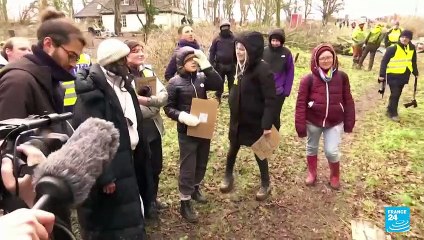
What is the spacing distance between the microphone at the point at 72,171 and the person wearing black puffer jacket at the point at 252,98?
297 cm

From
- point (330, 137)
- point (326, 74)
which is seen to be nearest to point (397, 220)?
point (330, 137)

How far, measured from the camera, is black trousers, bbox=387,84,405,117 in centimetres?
725

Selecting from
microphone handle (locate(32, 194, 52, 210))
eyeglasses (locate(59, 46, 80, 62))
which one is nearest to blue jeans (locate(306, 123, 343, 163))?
eyeglasses (locate(59, 46, 80, 62))

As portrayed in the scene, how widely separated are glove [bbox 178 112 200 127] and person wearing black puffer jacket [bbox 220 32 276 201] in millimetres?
669

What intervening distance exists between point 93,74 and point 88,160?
1665 mm

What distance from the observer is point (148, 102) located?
3.45 meters

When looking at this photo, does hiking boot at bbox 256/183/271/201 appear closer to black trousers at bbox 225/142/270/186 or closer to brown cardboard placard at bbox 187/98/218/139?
black trousers at bbox 225/142/270/186

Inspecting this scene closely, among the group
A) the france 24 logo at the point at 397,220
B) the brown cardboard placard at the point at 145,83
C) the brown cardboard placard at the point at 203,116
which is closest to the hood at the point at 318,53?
the brown cardboard placard at the point at 203,116

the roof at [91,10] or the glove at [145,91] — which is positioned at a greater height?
the roof at [91,10]

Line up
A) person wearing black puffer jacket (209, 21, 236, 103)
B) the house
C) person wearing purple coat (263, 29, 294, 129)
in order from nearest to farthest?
person wearing purple coat (263, 29, 294, 129)
person wearing black puffer jacket (209, 21, 236, 103)
the house

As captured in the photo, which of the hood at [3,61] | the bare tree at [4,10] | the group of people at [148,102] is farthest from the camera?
the bare tree at [4,10]

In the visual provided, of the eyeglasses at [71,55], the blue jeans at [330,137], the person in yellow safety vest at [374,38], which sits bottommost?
the blue jeans at [330,137]

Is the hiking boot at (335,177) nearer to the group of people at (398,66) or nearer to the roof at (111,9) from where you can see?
the group of people at (398,66)

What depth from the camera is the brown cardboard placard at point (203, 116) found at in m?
3.68
